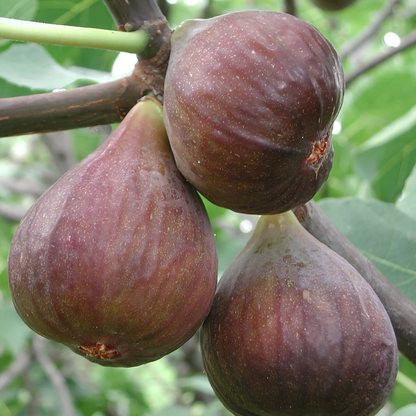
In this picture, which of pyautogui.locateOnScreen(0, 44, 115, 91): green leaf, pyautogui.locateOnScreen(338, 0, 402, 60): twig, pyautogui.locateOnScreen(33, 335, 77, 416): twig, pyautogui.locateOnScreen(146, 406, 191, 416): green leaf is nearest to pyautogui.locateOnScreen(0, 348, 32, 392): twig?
pyautogui.locateOnScreen(33, 335, 77, 416): twig

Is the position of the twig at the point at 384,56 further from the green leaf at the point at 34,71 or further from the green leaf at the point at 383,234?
the green leaf at the point at 34,71

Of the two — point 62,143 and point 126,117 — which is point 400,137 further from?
point 62,143

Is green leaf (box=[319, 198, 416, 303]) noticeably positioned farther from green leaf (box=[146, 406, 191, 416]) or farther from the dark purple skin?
green leaf (box=[146, 406, 191, 416])

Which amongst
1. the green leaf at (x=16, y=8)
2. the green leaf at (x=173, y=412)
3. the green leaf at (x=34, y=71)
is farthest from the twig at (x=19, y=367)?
the green leaf at (x=16, y=8)

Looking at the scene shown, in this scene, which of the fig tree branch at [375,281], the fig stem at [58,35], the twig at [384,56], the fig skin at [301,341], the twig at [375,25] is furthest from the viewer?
the twig at [375,25]

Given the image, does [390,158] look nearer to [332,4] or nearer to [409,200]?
[409,200]

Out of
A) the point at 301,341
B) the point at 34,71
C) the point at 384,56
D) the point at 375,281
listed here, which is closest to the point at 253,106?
the point at 301,341

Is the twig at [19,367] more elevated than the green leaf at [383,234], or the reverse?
the green leaf at [383,234]
